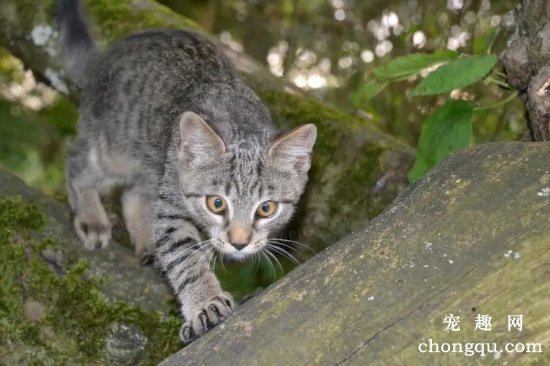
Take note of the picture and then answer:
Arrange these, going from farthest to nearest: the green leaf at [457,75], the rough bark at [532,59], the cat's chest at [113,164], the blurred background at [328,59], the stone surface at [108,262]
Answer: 1. the blurred background at [328,59]
2. the cat's chest at [113,164]
3. the stone surface at [108,262]
4. the green leaf at [457,75]
5. the rough bark at [532,59]

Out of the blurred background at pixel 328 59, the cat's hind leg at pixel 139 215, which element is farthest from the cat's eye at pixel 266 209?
the cat's hind leg at pixel 139 215

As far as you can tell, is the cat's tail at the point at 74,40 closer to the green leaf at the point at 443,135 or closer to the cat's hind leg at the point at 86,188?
the cat's hind leg at the point at 86,188

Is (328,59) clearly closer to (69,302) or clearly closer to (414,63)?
(414,63)

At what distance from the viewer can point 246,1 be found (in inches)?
266

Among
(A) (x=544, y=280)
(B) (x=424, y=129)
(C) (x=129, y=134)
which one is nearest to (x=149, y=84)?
(C) (x=129, y=134)

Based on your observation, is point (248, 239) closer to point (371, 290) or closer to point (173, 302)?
point (173, 302)

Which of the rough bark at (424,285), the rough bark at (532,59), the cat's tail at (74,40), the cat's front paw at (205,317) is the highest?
the rough bark at (532,59)

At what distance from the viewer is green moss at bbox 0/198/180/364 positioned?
3033mm

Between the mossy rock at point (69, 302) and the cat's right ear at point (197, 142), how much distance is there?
22.4 inches

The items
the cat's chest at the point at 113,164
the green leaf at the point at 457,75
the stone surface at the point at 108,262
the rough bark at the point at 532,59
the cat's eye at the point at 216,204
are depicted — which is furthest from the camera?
the cat's chest at the point at 113,164

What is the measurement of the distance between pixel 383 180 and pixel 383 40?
2203mm

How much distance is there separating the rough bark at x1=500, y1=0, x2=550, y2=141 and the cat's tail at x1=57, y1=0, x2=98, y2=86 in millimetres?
2607

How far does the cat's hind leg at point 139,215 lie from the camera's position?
4.13 meters

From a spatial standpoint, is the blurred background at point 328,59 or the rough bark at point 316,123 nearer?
the rough bark at point 316,123
